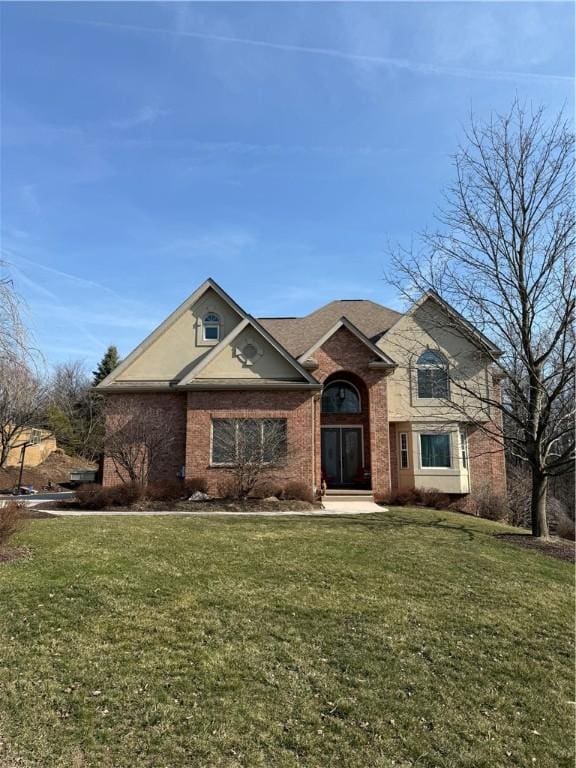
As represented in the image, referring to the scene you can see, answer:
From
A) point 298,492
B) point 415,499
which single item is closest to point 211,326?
point 298,492

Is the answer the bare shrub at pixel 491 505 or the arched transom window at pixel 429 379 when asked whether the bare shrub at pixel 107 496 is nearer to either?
the arched transom window at pixel 429 379

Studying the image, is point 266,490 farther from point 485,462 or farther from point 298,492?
point 485,462

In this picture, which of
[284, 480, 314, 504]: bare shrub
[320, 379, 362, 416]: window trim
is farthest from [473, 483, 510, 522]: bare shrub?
[284, 480, 314, 504]: bare shrub

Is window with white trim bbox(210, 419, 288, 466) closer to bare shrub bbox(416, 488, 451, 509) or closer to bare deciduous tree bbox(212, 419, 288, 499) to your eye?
bare deciduous tree bbox(212, 419, 288, 499)

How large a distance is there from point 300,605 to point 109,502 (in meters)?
10.8

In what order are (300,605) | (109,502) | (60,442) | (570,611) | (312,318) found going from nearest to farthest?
(300,605)
(570,611)
(109,502)
(312,318)
(60,442)

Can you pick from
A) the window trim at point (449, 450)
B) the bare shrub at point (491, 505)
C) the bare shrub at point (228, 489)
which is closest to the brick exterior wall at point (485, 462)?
the bare shrub at point (491, 505)

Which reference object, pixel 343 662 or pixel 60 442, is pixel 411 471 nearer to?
pixel 343 662

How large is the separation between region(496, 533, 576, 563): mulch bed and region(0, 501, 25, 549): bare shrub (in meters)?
10.8

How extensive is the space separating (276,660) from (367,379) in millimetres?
16469

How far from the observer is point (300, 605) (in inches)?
262

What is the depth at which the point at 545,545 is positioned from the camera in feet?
39.9

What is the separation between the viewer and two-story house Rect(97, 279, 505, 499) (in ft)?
61.5

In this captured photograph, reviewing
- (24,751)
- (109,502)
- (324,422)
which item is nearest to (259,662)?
(24,751)
